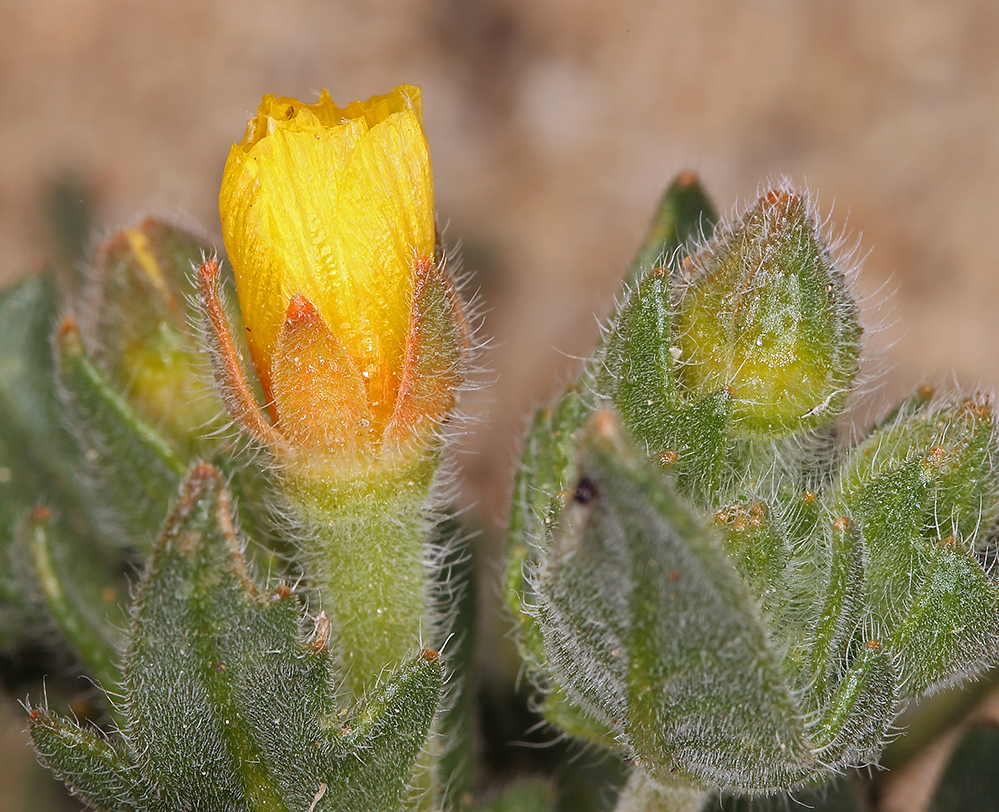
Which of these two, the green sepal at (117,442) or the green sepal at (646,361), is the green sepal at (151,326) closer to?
the green sepal at (117,442)

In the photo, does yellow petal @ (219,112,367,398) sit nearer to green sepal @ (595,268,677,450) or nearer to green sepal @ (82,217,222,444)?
green sepal @ (595,268,677,450)

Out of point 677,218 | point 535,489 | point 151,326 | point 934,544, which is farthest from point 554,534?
point 151,326

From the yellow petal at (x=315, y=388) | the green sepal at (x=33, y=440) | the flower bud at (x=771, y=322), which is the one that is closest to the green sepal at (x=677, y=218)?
the flower bud at (x=771, y=322)

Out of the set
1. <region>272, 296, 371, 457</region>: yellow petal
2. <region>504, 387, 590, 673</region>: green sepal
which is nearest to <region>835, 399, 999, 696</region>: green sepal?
<region>504, 387, 590, 673</region>: green sepal

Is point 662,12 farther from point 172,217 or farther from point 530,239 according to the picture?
point 172,217

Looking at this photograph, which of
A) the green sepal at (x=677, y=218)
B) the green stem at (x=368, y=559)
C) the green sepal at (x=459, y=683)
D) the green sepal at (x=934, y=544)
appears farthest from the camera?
the green sepal at (x=677, y=218)

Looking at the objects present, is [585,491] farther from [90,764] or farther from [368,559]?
[90,764]

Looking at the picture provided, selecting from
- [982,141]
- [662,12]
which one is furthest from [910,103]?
[662,12]
